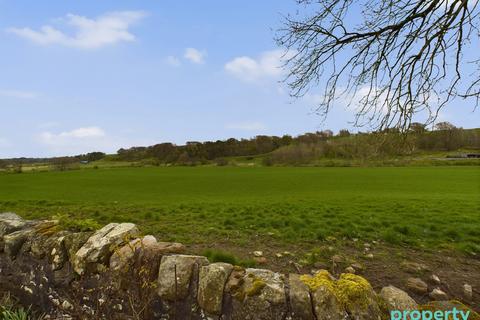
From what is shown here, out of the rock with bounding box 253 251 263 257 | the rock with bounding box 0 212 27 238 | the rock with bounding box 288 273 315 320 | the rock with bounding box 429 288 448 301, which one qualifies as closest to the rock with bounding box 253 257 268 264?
the rock with bounding box 253 251 263 257

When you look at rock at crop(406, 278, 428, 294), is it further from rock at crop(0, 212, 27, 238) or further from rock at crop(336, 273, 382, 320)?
rock at crop(0, 212, 27, 238)

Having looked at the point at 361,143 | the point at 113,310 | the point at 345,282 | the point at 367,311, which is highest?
the point at 361,143

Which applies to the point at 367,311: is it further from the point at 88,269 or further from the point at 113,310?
the point at 88,269

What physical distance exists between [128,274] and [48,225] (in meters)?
2.45

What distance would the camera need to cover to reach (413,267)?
15.0 ft

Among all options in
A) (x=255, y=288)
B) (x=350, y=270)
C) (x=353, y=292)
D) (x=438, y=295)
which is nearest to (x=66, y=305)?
(x=255, y=288)

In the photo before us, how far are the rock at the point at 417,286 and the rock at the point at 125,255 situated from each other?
11.5 feet

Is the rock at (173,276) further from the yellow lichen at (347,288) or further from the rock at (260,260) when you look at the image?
the rock at (260,260)

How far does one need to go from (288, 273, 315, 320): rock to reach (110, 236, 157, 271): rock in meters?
2.04

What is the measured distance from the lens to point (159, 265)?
369 cm

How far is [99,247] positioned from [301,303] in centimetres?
280

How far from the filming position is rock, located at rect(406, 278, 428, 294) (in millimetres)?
3754

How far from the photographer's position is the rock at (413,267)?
4.47m

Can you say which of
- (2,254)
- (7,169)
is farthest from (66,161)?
(2,254)
